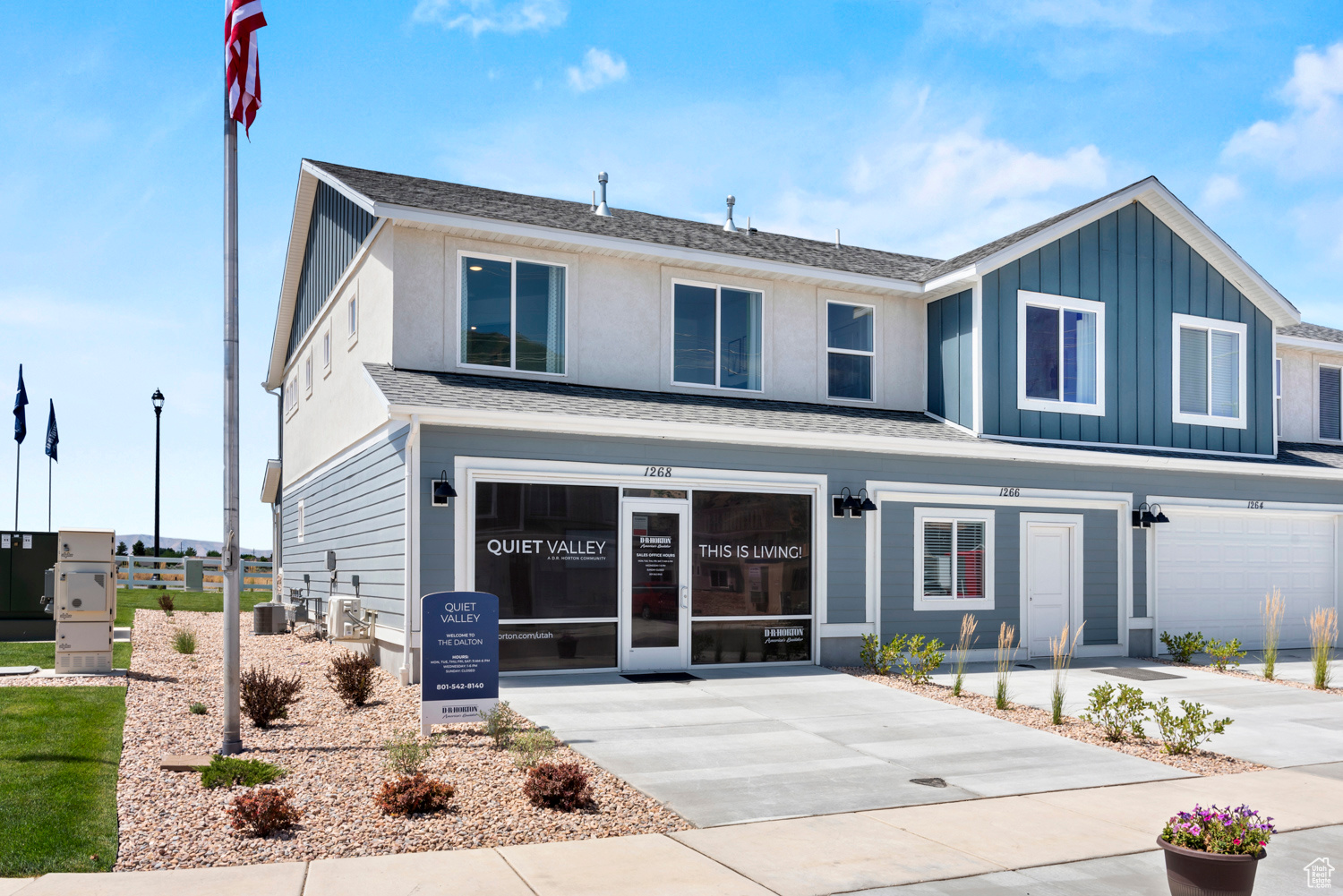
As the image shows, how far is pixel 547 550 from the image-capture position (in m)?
12.8

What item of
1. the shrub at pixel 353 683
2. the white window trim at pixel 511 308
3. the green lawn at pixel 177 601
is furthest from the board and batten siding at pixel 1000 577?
the green lawn at pixel 177 601

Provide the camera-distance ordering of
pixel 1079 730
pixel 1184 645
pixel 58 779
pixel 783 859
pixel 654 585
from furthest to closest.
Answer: pixel 1184 645, pixel 654 585, pixel 1079 730, pixel 58 779, pixel 783 859

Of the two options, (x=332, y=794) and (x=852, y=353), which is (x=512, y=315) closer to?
(x=852, y=353)

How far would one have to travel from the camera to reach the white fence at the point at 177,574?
30.9 m

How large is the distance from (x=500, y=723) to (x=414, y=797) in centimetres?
257

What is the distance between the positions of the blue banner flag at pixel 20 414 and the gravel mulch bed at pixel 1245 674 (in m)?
32.7

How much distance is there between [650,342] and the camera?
15.3 meters

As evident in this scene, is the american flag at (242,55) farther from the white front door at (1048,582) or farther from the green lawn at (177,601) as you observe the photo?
the green lawn at (177,601)

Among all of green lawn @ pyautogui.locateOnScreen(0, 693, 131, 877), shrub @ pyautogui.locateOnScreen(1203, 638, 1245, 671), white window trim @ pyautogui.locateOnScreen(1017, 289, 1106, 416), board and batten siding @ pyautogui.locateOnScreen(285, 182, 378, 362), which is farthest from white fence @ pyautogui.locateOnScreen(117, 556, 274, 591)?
shrub @ pyautogui.locateOnScreen(1203, 638, 1245, 671)

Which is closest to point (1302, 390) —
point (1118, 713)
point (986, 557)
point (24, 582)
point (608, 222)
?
point (986, 557)

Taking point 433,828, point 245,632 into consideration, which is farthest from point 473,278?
point 245,632

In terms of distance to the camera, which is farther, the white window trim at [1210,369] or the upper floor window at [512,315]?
the white window trim at [1210,369]

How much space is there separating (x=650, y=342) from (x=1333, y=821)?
1049 cm

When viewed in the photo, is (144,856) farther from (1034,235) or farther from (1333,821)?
(1034,235)
